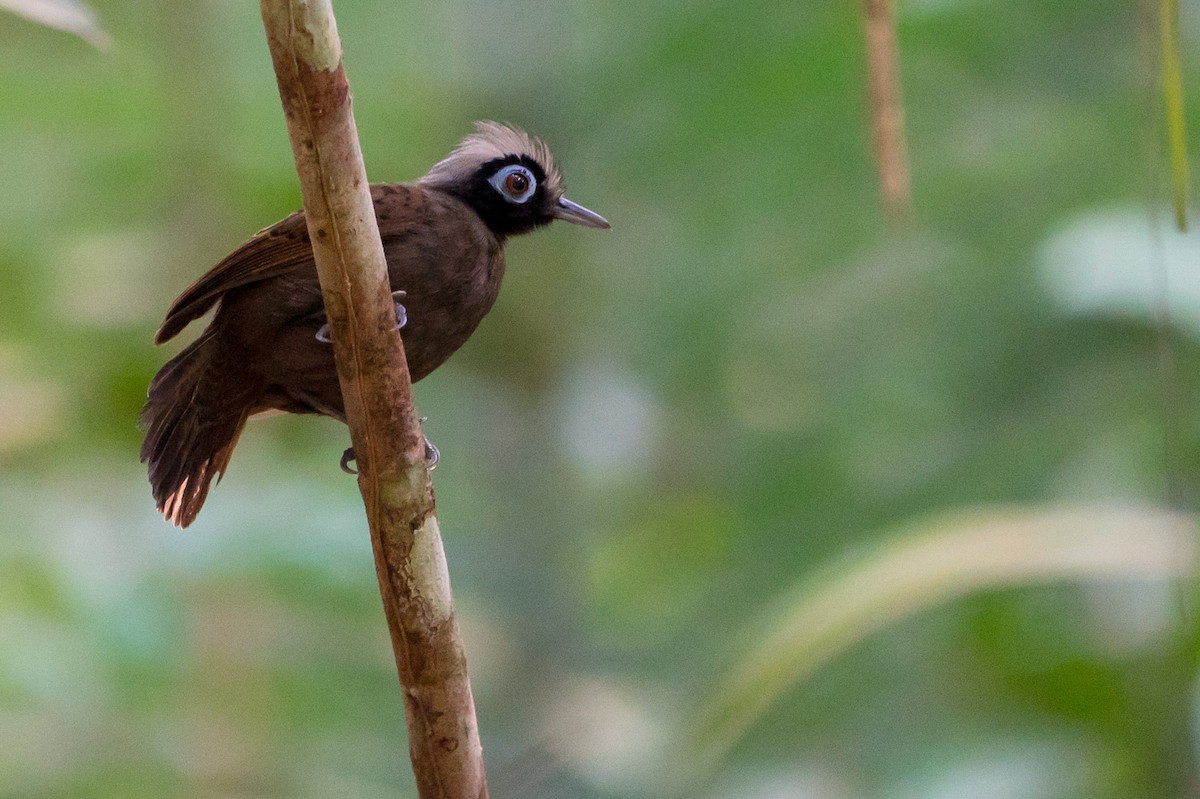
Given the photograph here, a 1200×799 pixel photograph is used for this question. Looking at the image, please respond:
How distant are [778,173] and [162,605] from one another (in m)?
2.90

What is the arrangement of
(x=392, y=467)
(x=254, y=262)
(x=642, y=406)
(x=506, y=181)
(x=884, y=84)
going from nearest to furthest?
1. (x=392, y=467)
2. (x=884, y=84)
3. (x=254, y=262)
4. (x=506, y=181)
5. (x=642, y=406)

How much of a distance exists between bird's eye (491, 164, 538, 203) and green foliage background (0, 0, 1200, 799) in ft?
3.66

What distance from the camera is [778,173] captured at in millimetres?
5457

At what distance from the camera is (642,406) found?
5.83m

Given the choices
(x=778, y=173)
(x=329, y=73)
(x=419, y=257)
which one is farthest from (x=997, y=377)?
(x=329, y=73)

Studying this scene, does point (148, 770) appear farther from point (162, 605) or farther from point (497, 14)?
point (497, 14)

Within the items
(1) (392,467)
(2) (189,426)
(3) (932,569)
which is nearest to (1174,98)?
(3) (932,569)

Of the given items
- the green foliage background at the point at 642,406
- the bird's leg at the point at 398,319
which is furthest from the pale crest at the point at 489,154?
the green foliage background at the point at 642,406

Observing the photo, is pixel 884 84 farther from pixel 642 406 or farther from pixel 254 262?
pixel 642 406

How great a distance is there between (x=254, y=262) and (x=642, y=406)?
2861 mm

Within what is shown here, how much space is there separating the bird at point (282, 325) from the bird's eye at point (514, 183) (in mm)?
124

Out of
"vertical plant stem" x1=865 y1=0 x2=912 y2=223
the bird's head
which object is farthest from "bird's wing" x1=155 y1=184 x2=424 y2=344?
"vertical plant stem" x1=865 y1=0 x2=912 y2=223

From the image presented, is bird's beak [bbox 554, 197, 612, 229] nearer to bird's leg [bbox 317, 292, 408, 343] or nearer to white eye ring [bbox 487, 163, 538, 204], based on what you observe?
white eye ring [bbox 487, 163, 538, 204]

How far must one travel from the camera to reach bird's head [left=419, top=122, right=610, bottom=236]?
3643 mm
